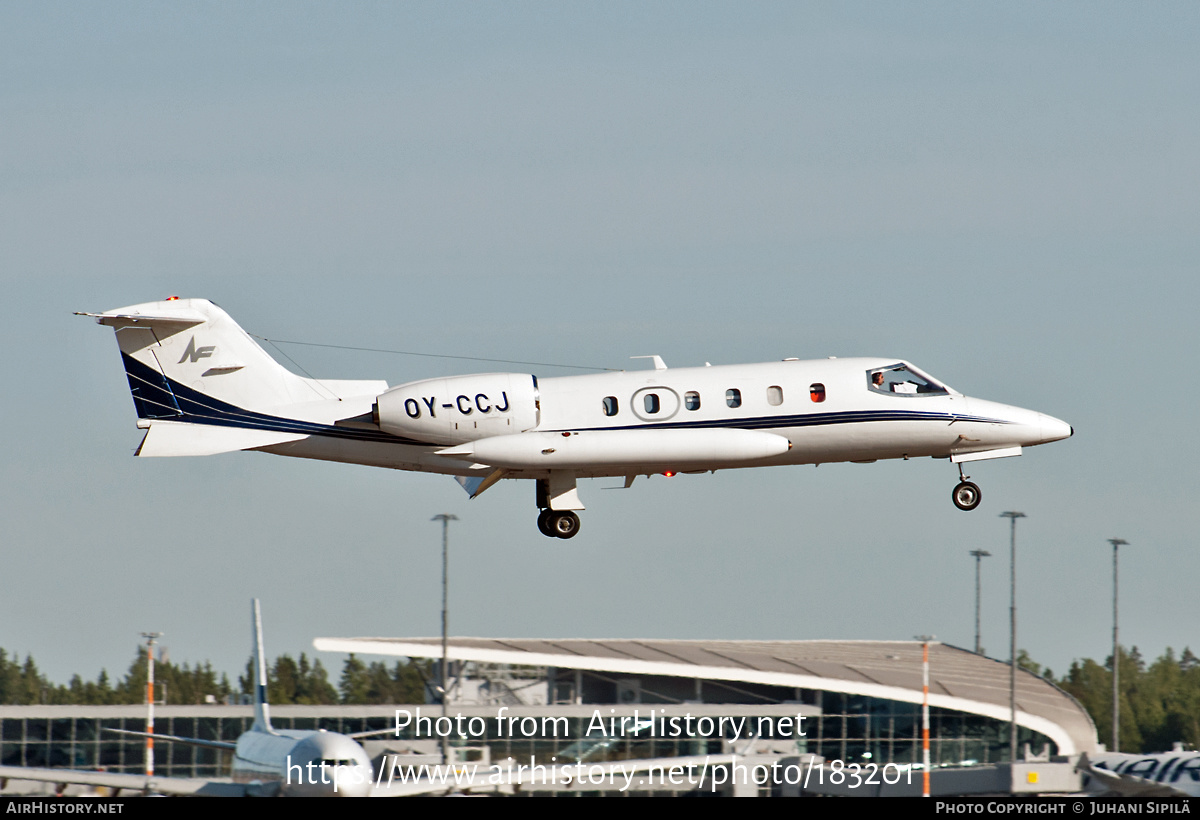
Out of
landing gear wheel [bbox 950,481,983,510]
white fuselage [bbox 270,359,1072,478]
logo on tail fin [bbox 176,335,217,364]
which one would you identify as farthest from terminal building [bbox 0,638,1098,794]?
logo on tail fin [bbox 176,335,217,364]

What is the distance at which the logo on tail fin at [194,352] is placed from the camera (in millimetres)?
37031

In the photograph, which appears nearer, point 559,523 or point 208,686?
point 559,523

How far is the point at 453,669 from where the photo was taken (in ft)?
226

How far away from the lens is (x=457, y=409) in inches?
1394

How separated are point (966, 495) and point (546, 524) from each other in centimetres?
980

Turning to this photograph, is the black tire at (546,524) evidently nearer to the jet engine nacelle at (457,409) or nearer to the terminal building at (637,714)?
the jet engine nacelle at (457,409)

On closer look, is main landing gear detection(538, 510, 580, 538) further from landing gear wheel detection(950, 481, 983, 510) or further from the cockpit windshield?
landing gear wheel detection(950, 481, 983, 510)

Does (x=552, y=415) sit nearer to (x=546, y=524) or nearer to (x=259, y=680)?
(x=546, y=524)

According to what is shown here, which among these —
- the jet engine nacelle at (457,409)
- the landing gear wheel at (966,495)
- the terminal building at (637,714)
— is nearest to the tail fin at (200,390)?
the jet engine nacelle at (457,409)

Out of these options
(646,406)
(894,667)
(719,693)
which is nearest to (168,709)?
(719,693)

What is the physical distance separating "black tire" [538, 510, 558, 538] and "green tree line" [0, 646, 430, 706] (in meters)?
49.7

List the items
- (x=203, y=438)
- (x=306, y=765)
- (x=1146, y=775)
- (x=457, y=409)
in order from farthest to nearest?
1. (x=1146, y=775)
2. (x=306, y=765)
3. (x=203, y=438)
4. (x=457, y=409)

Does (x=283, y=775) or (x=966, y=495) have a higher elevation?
(x=966, y=495)

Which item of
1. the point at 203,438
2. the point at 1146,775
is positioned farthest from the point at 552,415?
the point at 1146,775
